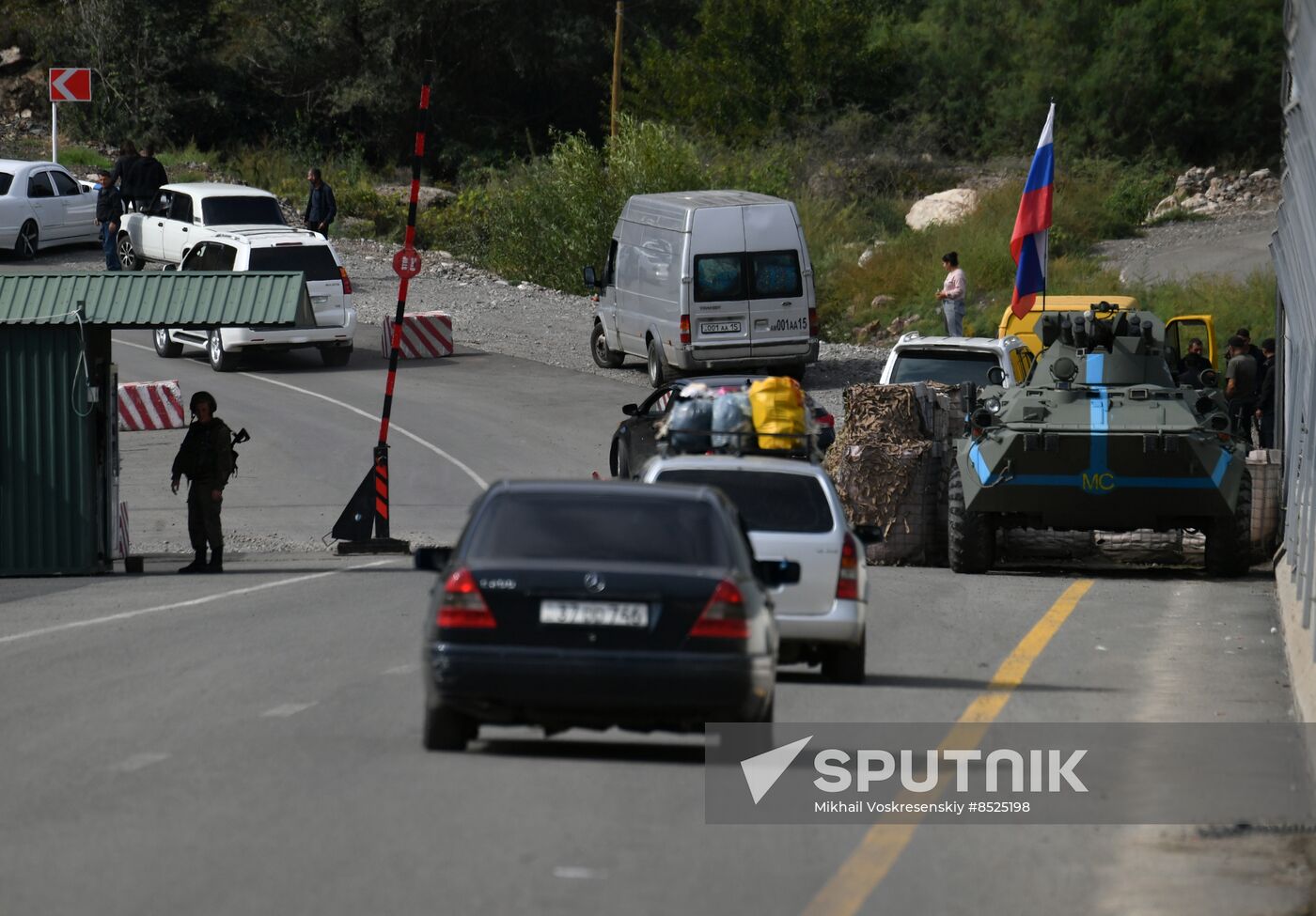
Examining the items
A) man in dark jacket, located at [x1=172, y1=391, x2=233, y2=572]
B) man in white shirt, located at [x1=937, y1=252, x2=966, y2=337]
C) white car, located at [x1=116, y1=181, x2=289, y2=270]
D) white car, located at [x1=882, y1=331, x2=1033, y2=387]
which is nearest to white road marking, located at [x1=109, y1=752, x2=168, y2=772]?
man in dark jacket, located at [x1=172, y1=391, x2=233, y2=572]

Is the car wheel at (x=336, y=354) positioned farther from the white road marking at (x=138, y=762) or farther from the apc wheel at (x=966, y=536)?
the white road marking at (x=138, y=762)

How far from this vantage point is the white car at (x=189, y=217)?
3725 centimetres

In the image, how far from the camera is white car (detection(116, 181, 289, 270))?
37250mm

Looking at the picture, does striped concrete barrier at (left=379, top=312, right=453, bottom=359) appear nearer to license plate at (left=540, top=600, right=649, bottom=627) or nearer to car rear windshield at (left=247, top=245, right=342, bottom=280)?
car rear windshield at (left=247, top=245, right=342, bottom=280)

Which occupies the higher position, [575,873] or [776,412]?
[776,412]

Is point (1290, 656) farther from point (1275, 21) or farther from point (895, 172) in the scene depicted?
point (1275, 21)

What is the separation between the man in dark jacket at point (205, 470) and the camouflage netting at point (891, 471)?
6.19 meters

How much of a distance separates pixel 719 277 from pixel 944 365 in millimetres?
9647

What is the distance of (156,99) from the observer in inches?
2283

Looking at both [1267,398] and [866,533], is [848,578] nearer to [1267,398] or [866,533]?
[866,533]

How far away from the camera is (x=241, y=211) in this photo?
37.7 m

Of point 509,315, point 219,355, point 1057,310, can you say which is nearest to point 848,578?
point 1057,310

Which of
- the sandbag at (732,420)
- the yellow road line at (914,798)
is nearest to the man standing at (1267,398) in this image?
the yellow road line at (914,798)

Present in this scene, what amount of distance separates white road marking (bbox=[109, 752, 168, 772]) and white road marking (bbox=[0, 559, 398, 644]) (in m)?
5.64
